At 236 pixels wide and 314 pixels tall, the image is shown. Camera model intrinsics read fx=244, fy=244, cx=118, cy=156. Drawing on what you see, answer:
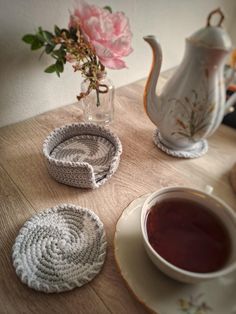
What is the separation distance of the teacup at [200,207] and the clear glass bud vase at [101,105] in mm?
306

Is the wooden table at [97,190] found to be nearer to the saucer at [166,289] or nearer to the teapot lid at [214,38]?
the saucer at [166,289]

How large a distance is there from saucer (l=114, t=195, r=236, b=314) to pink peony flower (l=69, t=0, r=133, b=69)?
12.2 inches

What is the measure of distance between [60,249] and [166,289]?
0.14m

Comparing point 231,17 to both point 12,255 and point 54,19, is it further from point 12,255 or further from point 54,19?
point 12,255

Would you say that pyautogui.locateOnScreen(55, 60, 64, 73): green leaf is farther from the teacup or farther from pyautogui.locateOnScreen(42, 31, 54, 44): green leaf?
the teacup

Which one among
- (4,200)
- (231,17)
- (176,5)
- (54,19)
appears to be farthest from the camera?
(231,17)

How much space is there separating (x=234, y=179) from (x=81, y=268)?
0.30 meters

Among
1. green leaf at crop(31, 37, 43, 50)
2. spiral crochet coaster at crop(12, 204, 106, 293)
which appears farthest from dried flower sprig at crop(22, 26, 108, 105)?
spiral crochet coaster at crop(12, 204, 106, 293)

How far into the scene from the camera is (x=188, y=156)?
0.49 m

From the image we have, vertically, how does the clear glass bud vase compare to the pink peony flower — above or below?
below

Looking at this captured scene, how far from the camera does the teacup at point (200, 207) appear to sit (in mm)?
244

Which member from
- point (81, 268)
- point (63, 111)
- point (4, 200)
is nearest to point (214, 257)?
point (81, 268)

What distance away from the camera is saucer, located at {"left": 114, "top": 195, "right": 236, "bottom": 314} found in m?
0.26

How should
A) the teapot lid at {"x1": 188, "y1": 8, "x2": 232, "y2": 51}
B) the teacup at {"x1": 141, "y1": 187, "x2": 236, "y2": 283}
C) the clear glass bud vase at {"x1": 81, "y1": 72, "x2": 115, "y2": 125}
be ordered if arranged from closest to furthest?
1. the teacup at {"x1": 141, "y1": 187, "x2": 236, "y2": 283}
2. the teapot lid at {"x1": 188, "y1": 8, "x2": 232, "y2": 51}
3. the clear glass bud vase at {"x1": 81, "y1": 72, "x2": 115, "y2": 125}
